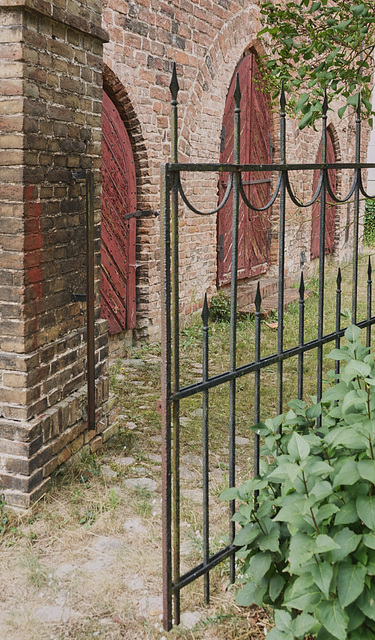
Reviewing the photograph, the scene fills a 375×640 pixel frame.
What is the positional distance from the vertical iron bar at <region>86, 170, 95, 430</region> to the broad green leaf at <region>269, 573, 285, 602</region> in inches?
77.1

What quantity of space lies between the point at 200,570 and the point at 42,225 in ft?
6.18

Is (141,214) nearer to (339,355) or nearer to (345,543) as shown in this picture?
(339,355)

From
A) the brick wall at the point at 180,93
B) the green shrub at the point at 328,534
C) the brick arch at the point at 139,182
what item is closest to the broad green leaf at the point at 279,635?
the green shrub at the point at 328,534

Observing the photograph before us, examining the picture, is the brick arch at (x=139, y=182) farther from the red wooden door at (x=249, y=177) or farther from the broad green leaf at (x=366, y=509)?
the broad green leaf at (x=366, y=509)

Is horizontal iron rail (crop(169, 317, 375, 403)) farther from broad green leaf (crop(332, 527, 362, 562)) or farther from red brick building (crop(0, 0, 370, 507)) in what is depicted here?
red brick building (crop(0, 0, 370, 507))

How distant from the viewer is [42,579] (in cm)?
282

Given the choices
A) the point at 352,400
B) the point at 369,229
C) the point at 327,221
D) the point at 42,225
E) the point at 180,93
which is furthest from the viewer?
the point at 369,229

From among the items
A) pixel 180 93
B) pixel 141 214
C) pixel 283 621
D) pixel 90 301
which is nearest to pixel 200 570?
pixel 283 621

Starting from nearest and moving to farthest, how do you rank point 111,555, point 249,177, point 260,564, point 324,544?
point 324,544
point 260,564
point 111,555
point 249,177

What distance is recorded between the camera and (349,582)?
1853mm

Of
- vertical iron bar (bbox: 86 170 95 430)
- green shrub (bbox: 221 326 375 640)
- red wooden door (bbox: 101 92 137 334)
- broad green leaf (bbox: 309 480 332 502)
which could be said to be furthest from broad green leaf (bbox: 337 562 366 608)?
red wooden door (bbox: 101 92 137 334)

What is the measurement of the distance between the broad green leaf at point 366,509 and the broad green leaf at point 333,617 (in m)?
0.25

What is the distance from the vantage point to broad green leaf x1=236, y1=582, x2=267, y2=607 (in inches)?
87.7

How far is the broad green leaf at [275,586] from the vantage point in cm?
218
